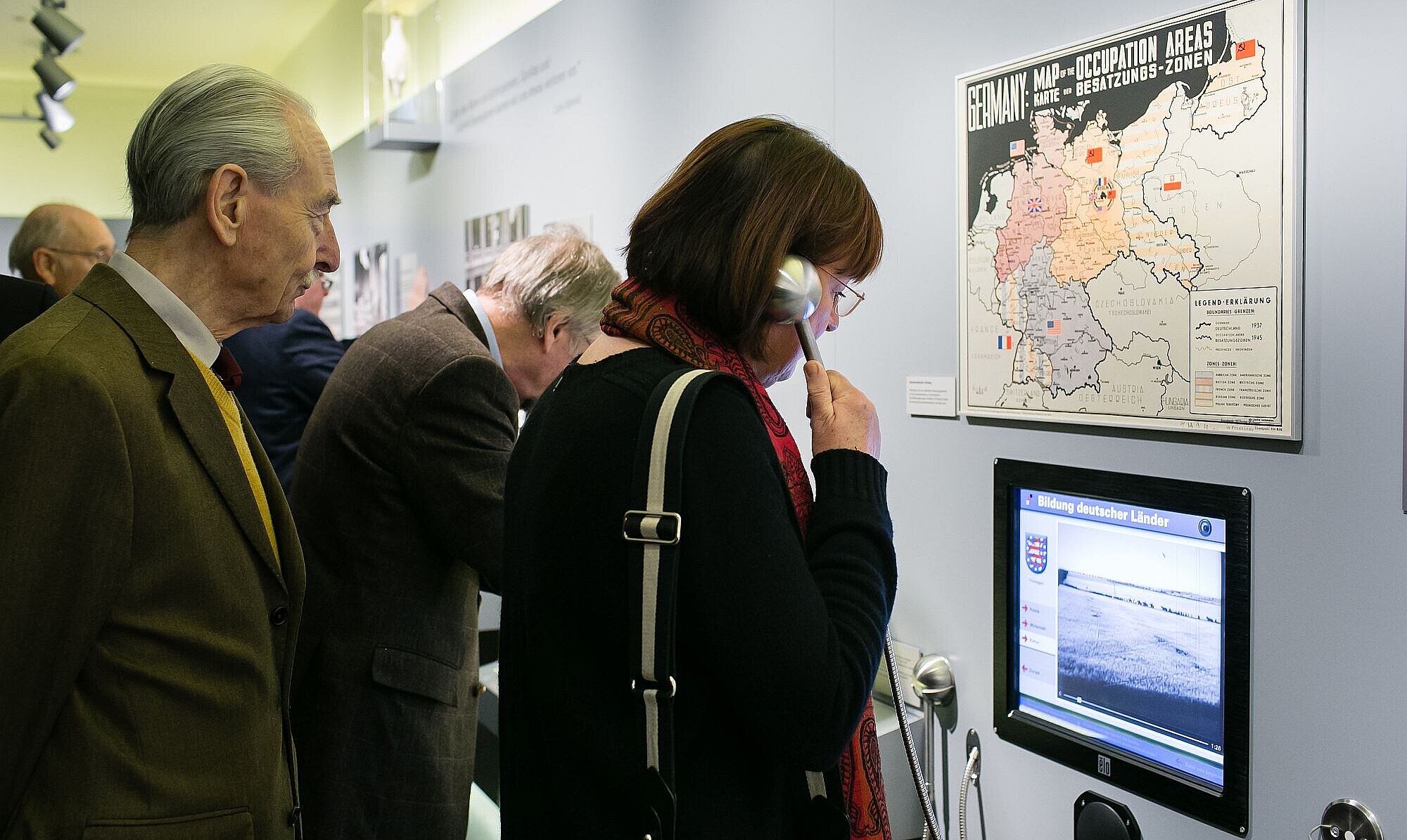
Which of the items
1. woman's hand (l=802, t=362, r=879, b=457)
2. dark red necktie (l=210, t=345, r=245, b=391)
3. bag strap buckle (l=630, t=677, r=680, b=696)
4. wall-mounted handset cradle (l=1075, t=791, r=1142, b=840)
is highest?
dark red necktie (l=210, t=345, r=245, b=391)

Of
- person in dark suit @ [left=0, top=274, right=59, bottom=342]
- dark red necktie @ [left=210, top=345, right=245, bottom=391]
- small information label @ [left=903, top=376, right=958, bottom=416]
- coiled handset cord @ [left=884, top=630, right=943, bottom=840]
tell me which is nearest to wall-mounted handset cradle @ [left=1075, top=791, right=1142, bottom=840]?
coiled handset cord @ [left=884, top=630, right=943, bottom=840]

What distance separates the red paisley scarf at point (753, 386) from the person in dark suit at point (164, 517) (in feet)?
1.49

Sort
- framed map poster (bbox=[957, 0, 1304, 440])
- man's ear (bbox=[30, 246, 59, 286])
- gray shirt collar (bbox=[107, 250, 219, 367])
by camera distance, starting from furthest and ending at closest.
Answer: man's ear (bbox=[30, 246, 59, 286]) → framed map poster (bbox=[957, 0, 1304, 440]) → gray shirt collar (bbox=[107, 250, 219, 367])

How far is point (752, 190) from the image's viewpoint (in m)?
1.00

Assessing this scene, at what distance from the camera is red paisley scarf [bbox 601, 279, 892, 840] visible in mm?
1010

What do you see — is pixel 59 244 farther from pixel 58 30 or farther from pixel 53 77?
pixel 53 77

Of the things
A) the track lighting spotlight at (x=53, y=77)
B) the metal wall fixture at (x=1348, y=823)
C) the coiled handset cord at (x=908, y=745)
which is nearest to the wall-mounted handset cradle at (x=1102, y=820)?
the metal wall fixture at (x=1348, y=823)

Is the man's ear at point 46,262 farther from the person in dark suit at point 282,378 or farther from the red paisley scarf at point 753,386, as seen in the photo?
the red paisley scarf at point 753,386

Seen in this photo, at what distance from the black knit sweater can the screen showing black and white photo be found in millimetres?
780

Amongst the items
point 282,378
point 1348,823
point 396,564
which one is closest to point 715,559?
point 396,564

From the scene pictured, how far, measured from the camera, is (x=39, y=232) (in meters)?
3.09

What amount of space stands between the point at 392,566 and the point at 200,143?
0.76 metres

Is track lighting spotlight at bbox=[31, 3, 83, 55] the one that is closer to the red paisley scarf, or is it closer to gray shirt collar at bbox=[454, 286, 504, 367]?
gray shirt collar at bbox=[454, 286, 504, 367]

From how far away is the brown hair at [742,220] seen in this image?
3.28 ft
